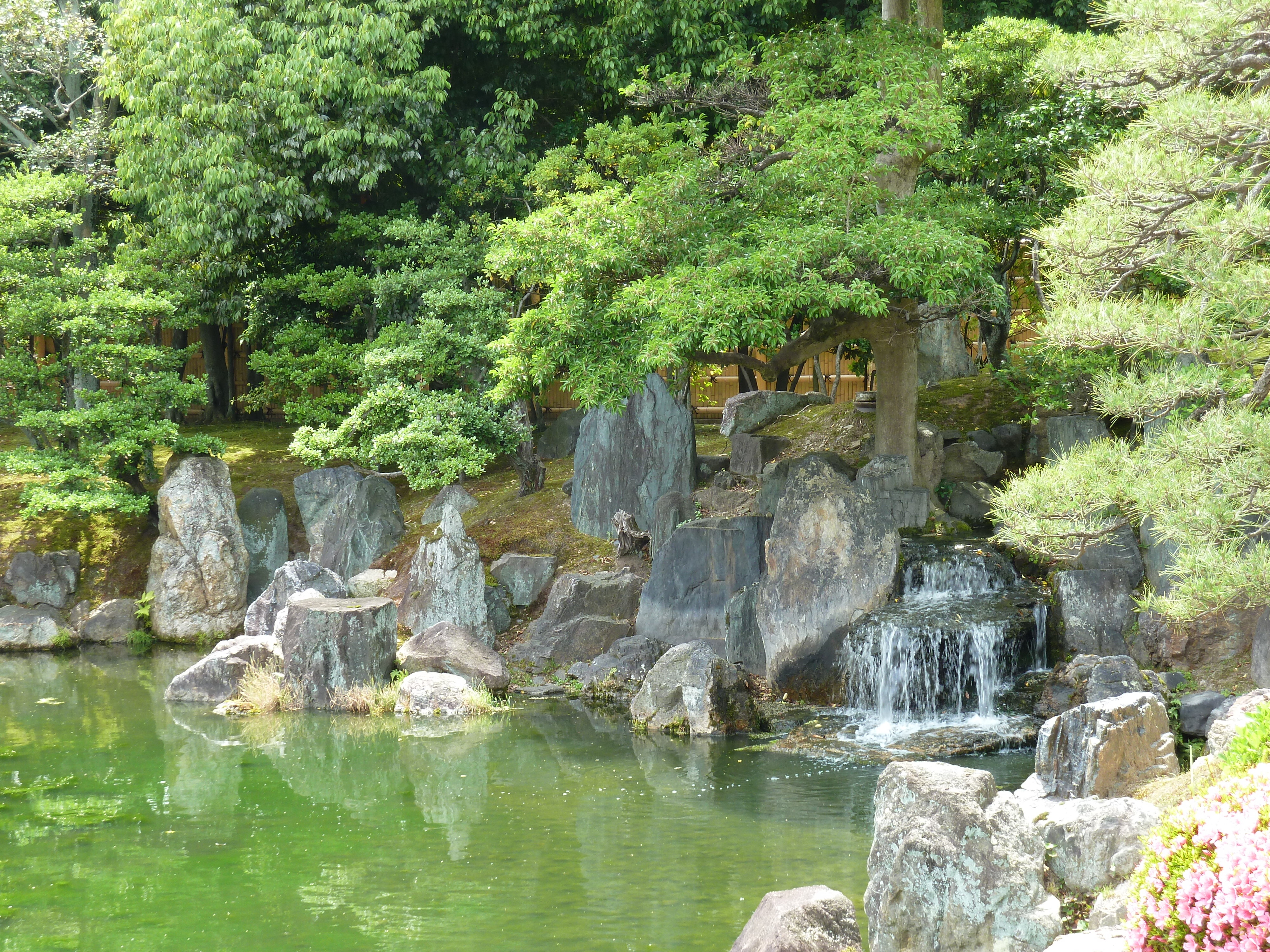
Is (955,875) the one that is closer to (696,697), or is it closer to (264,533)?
(696,697)

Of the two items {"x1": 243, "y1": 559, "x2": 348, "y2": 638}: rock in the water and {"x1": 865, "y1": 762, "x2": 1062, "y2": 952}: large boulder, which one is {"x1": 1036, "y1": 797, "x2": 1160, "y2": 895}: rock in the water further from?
{"x1": 243, "y1": 559, "x2": 348, "y2": 638}: rock in the water

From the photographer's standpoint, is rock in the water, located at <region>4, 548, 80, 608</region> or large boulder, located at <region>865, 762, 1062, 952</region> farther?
rock in the water, located at <region>4, 548, 80, 608</region>

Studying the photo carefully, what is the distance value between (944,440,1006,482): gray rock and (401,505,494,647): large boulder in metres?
6.49

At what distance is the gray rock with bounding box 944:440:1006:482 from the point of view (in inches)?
654

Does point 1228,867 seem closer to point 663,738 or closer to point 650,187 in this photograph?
point 663,738

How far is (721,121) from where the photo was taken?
17.6m

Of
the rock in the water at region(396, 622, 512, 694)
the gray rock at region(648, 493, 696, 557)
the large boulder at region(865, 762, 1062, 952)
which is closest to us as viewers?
the large boulder at region(865, 762, 1062, 952)

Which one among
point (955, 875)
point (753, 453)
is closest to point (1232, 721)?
point (955, 875)

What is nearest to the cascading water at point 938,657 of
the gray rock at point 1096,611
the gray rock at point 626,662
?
the gray rock at point 1096,611

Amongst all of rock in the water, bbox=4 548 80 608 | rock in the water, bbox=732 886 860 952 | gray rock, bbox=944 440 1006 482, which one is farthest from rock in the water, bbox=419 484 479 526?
rock in the water, bbox=732 886 860 952

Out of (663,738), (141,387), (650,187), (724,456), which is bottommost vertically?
(663,738)

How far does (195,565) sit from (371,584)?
2.75 m

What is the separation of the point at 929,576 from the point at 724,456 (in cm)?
548

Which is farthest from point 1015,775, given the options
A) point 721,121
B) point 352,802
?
point 721,121
